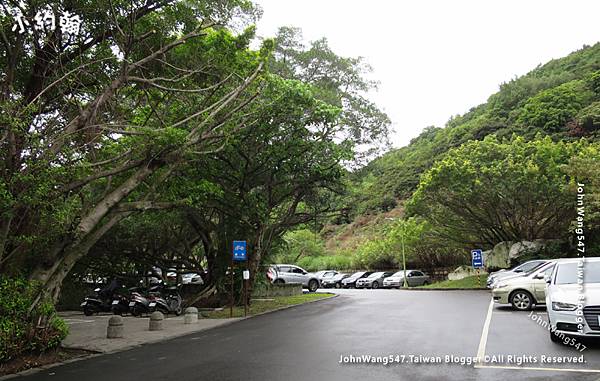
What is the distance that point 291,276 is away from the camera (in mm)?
29219

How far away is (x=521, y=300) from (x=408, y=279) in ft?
70.8

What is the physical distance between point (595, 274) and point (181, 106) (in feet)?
39.9

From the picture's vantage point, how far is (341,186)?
2042cm

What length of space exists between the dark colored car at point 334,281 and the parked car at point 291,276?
1086 centimetres

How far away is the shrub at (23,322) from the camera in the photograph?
350 inches

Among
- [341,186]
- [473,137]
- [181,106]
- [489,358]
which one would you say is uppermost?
[473,137]

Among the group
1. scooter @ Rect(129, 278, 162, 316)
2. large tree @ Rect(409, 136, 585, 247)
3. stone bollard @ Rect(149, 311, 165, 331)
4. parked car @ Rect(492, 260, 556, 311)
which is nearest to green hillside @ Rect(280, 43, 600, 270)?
large tree @ Rect(409, 136, 585, 247)

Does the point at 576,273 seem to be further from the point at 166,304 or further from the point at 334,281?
the point at 334,281

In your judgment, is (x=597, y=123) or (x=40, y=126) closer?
(x=40, y=126)

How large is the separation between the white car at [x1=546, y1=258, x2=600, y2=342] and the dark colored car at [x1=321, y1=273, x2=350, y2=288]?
3230 centimetres

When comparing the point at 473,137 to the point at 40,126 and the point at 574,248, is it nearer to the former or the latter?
the point at 574,248

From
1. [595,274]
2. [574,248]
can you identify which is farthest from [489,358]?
[574,248]

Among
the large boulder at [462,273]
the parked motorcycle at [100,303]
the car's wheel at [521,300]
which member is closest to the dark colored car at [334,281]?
the large boulder at [462,273]

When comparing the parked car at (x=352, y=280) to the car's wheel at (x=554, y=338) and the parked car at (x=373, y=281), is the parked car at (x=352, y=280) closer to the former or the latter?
the parked car at (x=373, y=281)
